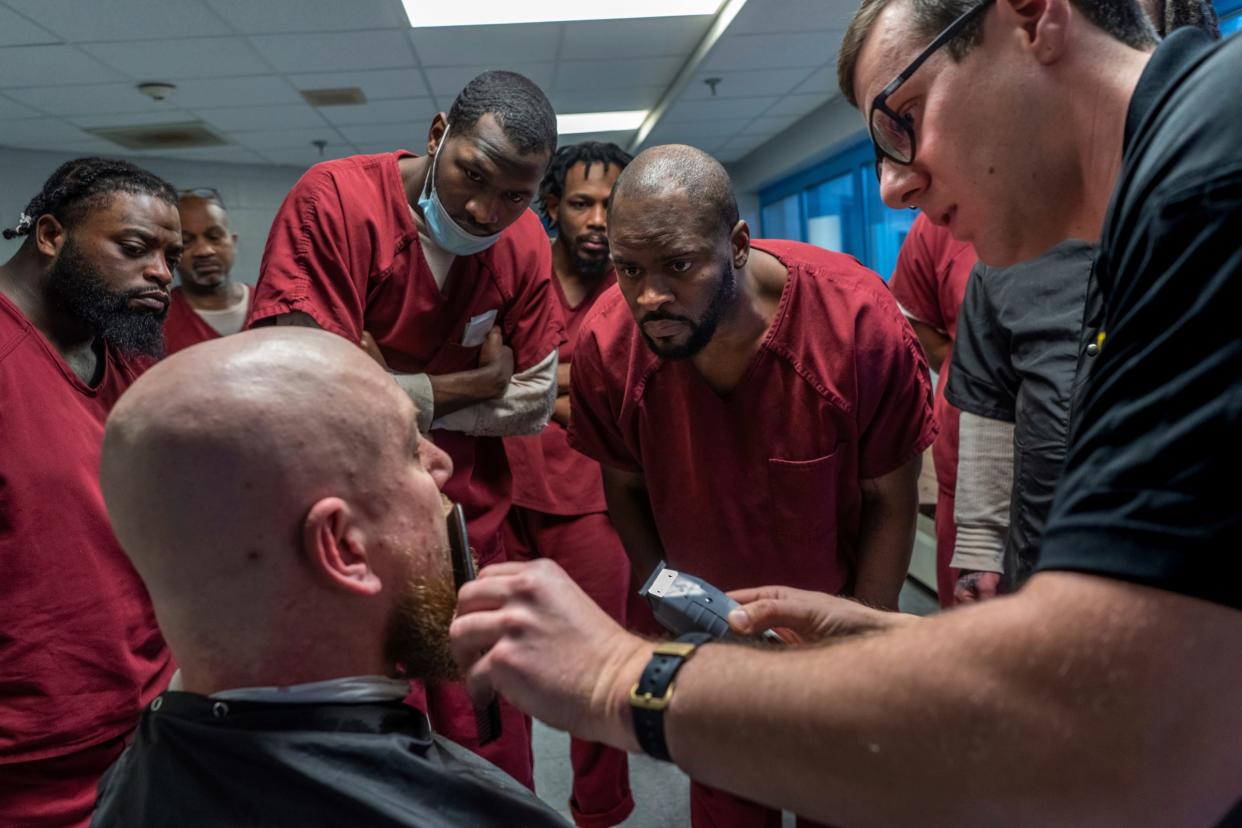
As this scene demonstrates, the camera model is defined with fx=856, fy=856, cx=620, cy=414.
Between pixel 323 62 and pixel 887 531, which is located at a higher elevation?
pixel 323 62

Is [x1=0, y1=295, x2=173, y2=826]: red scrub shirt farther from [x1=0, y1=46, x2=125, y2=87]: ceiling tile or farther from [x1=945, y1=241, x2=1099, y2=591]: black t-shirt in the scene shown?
[x1=0, y1=46, x2=125, y2=87]: ceiling tile

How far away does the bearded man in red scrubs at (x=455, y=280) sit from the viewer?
1.80 m

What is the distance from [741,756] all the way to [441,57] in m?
5.20

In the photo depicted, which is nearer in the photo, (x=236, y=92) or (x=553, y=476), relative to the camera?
(x=553, y=476)

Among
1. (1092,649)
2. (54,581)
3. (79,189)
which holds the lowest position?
(54,581)

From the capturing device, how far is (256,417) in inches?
35.6

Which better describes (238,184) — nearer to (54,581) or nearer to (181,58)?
(181,58)

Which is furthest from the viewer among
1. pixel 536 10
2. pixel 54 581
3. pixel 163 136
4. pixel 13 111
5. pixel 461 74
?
pixel 163 136

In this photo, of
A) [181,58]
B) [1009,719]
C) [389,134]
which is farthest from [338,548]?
[389,134]

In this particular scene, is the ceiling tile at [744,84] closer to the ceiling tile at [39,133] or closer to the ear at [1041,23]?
the ceiling tile at [39,133]

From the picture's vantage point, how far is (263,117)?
6242 mm

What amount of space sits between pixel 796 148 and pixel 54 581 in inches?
283

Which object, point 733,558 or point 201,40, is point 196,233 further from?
point 733,558

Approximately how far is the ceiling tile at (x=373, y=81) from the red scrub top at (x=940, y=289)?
3985 mm
